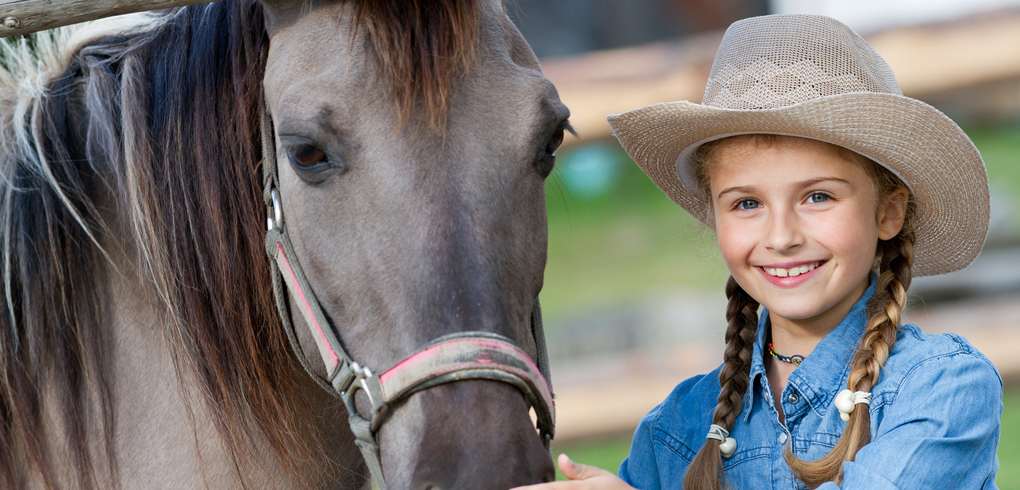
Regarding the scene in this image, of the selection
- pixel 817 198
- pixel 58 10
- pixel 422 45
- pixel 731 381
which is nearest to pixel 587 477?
pixel 731 381

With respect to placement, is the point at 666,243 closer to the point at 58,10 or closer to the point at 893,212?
the point at 893,212

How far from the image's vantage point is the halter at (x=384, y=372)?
130 centimetres

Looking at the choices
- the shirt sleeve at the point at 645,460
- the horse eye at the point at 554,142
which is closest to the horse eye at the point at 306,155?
the horse eye at the point at 554,142

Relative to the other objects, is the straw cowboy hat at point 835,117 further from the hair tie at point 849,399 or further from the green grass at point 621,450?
the green grass at point 621,450

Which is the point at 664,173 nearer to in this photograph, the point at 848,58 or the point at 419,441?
the point at 848,58

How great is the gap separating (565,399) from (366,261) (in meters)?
3.91

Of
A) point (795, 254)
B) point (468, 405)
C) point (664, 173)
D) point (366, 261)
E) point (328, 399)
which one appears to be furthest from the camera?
point (664, 173)

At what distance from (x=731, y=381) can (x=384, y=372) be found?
0.74m

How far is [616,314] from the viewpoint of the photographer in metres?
6.81

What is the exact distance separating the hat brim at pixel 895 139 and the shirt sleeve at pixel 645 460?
590mm

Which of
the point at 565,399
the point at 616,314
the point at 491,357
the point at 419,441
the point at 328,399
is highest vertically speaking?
the point at 491,357

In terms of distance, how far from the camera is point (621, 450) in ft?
18.3

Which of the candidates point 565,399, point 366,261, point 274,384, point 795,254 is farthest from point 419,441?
point 565,399

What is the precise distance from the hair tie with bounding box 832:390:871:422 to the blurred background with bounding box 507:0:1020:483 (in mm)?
409
